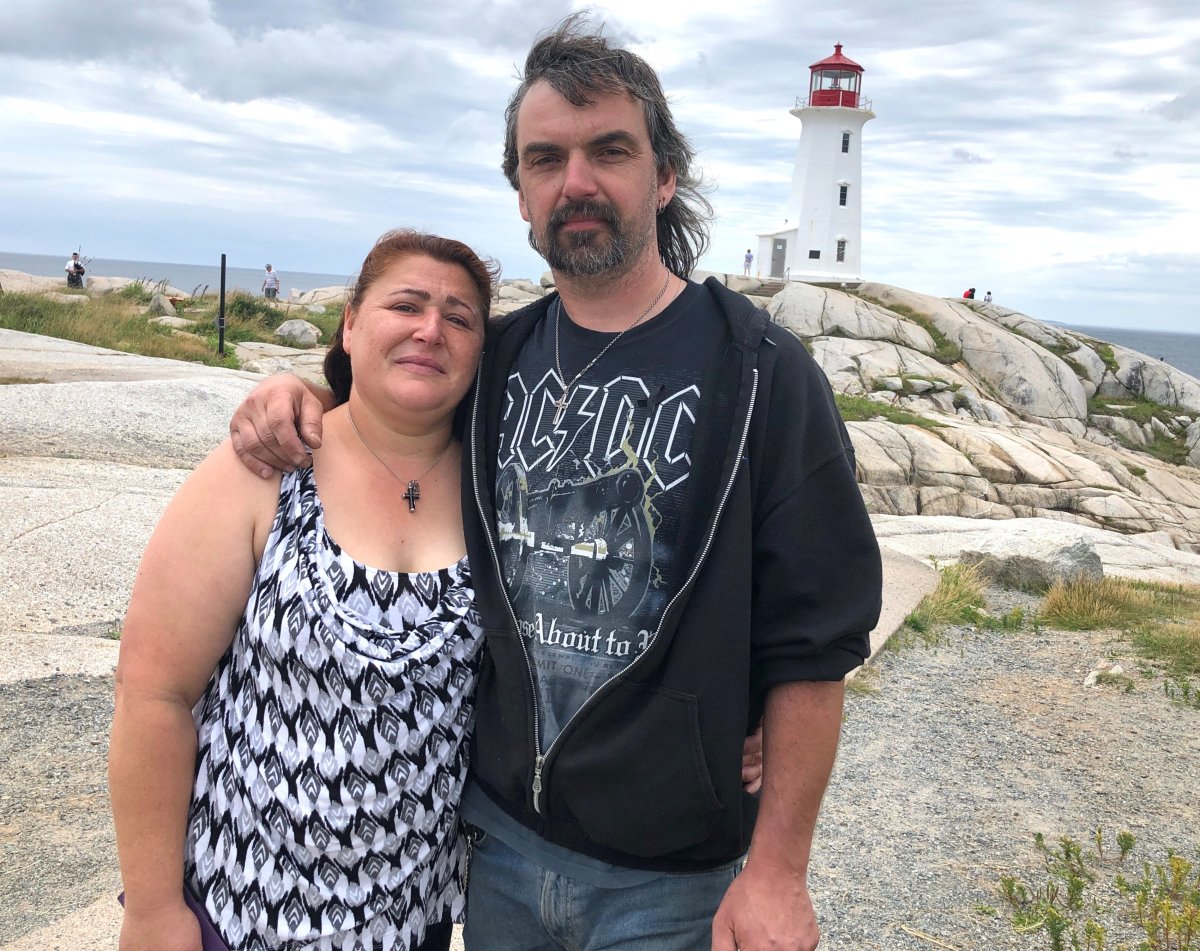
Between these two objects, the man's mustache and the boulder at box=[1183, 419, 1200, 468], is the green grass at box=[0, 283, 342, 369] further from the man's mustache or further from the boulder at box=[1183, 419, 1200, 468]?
the boulder at box=[1183, 419, 1200, 468]

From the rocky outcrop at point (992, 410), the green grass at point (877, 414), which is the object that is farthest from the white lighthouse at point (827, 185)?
the green grass at point (877, 414)

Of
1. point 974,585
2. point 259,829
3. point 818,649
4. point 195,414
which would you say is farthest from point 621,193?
point 195,414

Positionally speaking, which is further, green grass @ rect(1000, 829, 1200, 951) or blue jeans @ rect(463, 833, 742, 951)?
green grass @ rect(1000, 829, 1200, 951)

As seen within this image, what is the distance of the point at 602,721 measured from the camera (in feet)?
7.61

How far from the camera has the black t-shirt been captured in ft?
7.71

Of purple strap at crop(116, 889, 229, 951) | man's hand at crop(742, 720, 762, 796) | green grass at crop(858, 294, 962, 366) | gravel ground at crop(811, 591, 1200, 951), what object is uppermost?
green grass at crop(858, 294, 962, 366)

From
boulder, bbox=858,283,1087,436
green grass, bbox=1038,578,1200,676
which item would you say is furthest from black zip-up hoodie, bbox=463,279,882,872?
boulder, bbox=858,283,1087,436

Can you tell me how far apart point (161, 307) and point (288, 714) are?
27.7 meters

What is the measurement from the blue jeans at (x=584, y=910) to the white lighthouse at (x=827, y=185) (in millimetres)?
45951

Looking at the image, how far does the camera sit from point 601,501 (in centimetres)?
240

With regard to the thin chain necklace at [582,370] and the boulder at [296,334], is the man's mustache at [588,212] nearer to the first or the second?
the thin chain necklace at [582,370]

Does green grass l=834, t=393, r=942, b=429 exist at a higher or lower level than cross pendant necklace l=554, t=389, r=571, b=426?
lower

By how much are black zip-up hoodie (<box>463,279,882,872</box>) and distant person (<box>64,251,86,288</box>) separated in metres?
34.3

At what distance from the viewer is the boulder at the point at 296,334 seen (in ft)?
84.8
